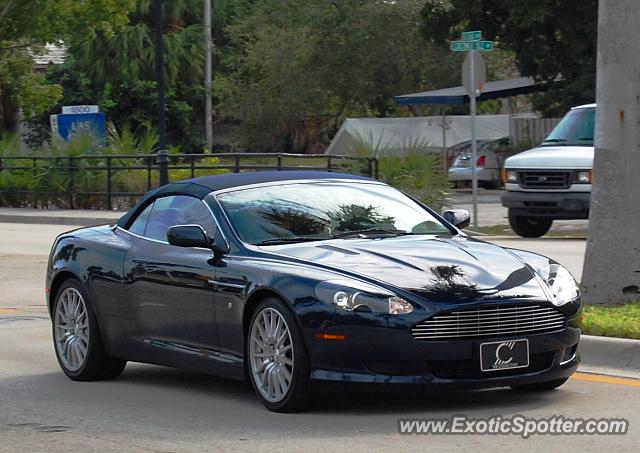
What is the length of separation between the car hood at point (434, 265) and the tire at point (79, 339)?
5.93ft

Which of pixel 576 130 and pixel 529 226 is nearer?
pixel 576 130

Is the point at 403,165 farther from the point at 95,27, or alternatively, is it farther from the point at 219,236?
the point at 219,236

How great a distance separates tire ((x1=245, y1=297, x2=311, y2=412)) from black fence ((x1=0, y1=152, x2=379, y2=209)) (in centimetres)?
2202

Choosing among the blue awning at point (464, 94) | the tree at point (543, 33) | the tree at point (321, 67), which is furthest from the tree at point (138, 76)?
the tree at point (543, 33)

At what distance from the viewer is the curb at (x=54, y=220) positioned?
1171 inches

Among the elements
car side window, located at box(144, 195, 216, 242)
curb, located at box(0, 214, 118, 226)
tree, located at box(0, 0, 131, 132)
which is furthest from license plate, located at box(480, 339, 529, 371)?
tree, located at box(0, 0, 131, 132)

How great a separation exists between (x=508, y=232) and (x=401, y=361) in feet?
57.1

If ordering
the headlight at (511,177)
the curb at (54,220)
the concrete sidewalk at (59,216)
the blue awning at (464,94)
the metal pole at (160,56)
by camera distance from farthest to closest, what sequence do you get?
the blue awning at (464,94) < the concrete sidewalk at (59,216) < the curb at (54,220) < the metal pole at (160,56) < the headlight at (511,177)

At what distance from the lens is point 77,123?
37750 millimetres

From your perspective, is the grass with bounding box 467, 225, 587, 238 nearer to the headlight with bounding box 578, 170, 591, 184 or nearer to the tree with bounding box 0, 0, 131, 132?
the headlight with bounding box 578, 170, 591, 184

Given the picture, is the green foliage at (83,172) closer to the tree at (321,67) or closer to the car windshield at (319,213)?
the tree at (321,67)

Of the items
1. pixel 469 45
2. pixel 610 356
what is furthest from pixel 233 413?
pixel 469 45

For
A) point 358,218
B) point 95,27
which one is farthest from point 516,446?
point 95,27

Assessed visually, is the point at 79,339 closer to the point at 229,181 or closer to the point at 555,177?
the point at 229,181
